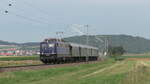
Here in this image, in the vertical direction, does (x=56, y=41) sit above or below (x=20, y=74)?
above

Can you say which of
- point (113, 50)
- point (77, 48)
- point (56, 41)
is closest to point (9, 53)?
point (113, 50)

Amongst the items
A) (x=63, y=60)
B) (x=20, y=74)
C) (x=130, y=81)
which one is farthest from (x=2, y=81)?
(x=63, y=60)

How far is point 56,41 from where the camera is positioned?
176 ft

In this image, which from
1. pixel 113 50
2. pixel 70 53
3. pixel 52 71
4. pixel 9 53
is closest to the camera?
pixel 52 71

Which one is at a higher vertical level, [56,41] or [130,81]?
[56,41]

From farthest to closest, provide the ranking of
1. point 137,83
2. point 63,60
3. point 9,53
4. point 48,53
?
point 9,53
point 63,60
point 48,53
point 137,83

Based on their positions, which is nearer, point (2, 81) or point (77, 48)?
point (2, 81)

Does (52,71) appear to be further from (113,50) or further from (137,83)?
(113,50)

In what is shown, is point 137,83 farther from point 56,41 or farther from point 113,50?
point 113,50

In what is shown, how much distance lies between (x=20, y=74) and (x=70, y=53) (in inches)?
1247

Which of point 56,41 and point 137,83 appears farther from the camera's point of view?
point 56,41

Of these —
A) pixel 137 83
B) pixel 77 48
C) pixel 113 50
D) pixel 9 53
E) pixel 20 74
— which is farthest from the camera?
pixel 9 53

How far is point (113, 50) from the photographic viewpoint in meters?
152

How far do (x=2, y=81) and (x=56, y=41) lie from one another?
94.8 ft
